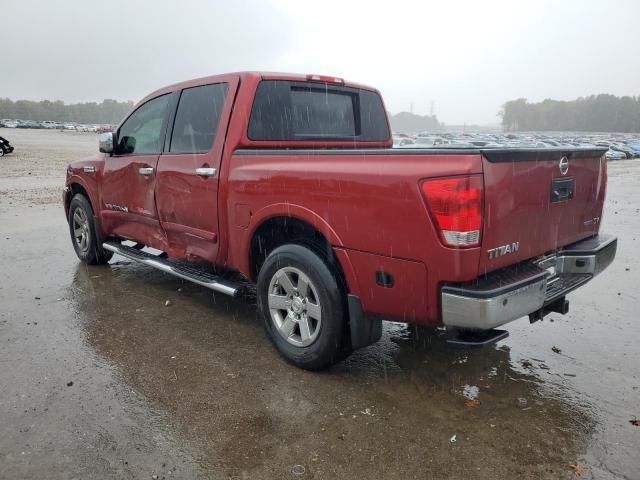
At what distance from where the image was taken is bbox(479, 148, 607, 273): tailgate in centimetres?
271

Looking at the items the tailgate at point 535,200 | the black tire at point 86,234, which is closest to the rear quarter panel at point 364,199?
the tailgate at point 535,200

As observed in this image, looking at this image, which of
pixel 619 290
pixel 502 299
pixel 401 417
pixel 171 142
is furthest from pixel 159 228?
pixel 619 290

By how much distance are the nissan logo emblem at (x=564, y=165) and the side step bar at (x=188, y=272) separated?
238 cm

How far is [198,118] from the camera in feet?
14.3

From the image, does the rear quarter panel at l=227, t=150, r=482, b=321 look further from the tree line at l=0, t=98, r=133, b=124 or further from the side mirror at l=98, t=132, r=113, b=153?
the tree line at l=0, t=98, r=133, b=124

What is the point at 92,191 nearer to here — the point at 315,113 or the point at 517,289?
the point at 315,113

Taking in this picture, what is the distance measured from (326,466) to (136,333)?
224 cm

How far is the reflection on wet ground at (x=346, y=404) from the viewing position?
261 cm

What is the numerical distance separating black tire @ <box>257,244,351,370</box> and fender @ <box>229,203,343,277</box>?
0.21 m

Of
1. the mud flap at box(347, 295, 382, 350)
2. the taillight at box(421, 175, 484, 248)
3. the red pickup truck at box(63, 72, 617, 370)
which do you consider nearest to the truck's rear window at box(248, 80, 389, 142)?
the red pickup truck at box(63, 72, 617, 370)

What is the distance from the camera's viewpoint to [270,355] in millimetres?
3818

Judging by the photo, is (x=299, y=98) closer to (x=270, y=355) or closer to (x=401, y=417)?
(x=270, y=355)

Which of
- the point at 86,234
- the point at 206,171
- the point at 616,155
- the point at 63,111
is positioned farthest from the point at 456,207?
the point at 63,111

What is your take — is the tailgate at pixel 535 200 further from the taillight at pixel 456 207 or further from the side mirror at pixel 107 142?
the side mirror at pixel 107 142
